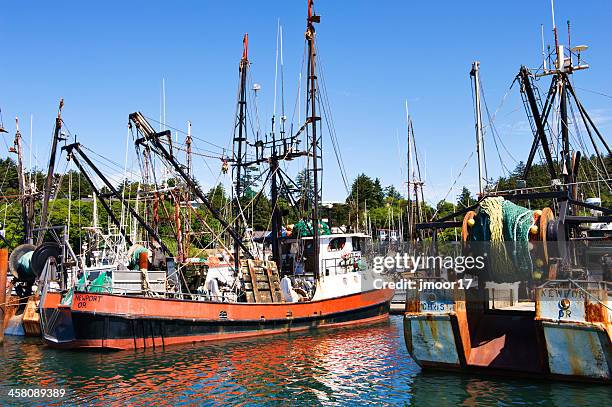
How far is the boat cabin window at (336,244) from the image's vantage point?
2383cm

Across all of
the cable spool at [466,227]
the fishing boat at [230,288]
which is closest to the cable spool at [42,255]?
the fishing boat at [230,288]

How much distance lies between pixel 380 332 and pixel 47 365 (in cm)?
1124

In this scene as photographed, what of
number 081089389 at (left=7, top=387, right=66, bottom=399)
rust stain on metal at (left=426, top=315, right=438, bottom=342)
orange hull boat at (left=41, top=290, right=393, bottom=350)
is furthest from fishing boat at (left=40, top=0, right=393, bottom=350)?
rust stain on metal at (left=426, top=315, right=438, bottom=342)

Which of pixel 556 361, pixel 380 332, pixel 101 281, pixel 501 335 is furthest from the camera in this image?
pixel 380 332

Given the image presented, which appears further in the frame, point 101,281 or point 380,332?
point 380,332

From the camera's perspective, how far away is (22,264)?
21672 millimetres

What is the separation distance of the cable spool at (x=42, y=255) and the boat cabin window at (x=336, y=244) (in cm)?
1081

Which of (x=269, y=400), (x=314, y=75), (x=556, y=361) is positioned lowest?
(x=269, y=400)

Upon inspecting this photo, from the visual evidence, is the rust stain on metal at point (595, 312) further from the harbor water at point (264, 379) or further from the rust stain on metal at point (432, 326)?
the rust stain on metal at point (432, 326)

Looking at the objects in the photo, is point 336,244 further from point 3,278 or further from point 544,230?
point 544,230

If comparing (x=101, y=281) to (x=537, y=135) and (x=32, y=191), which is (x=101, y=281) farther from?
(x=537, y=135)

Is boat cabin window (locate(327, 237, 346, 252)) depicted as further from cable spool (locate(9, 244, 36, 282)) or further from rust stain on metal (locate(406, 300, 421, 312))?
cable spool (locate(9, 244, 36, 282))

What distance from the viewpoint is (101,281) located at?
60.0 feet

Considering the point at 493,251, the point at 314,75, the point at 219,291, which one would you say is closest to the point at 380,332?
the point at 219,291
